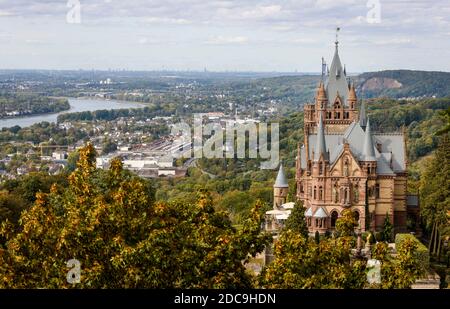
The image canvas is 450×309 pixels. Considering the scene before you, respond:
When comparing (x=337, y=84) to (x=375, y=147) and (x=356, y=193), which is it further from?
(x=356, y=193)

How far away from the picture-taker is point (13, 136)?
518 feet

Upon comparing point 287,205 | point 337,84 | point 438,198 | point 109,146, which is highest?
point 337,84

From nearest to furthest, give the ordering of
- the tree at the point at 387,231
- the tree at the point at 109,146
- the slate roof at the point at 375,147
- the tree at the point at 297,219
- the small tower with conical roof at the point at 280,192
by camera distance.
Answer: the tree at the point at 297,219 < the tree at the point at 387,231 < the slate roof at the point at 375,147 < the small tower with conical roof at the point at 280,192 < the tree at the point at 109,146

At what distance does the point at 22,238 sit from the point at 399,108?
12268cm

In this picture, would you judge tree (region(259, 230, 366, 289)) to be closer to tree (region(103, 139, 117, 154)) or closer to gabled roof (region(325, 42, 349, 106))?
gabled roof (region(325, 42, 349, 106))

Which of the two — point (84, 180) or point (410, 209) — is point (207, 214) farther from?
point (410, 209)

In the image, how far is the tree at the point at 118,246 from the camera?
20016mm

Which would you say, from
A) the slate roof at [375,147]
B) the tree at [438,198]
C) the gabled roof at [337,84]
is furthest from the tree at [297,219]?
the gabled roof at [337,84]

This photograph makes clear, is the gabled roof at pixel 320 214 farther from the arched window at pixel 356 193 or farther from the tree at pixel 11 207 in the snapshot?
the tree at pixel 11 207

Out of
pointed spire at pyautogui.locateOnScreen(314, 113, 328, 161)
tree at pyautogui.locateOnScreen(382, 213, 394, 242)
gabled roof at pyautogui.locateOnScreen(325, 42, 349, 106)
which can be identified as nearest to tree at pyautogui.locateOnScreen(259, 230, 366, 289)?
tree at pyautogui.locateOnScreen(382, 213, 394, 242)

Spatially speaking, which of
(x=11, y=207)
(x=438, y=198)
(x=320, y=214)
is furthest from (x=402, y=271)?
(x=11, y=207)

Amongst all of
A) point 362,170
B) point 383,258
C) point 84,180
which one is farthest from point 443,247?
point 84,180

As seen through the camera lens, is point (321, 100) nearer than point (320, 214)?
No

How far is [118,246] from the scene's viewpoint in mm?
20219
